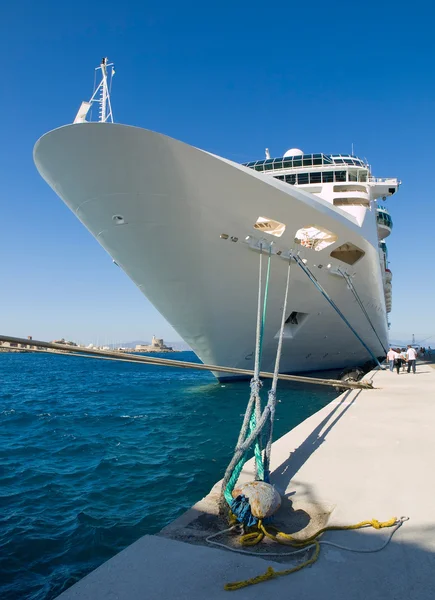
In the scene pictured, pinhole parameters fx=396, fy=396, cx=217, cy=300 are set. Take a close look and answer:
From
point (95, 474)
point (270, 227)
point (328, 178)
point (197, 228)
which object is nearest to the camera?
point (95, 474)

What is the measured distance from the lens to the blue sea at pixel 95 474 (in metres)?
4.03

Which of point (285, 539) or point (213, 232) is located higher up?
point (213, 232)

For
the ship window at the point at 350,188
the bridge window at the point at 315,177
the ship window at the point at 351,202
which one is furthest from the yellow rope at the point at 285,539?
the bridge window at the point at 315,177

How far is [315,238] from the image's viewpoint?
38.4ft

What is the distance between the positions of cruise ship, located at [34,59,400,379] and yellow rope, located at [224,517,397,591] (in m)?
7.24

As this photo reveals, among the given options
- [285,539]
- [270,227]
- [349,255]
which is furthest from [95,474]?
[349,255]

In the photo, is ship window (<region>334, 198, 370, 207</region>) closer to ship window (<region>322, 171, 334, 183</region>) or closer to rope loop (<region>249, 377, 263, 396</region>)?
ship window (<region>322, 171, 334, 183</region>)

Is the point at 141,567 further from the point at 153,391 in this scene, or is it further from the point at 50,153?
the point at 153,391

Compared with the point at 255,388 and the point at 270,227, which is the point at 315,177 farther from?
the point at 255,388

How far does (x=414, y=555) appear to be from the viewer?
2.48m

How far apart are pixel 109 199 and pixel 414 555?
8.49 metres

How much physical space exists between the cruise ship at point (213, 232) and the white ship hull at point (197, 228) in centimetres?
3

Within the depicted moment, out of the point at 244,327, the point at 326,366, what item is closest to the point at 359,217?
the point at 244,327

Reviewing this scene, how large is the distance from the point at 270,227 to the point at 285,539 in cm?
901
